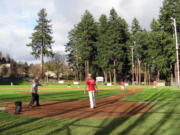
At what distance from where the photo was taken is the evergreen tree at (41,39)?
6303 centimetres

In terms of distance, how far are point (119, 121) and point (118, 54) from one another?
56487mm

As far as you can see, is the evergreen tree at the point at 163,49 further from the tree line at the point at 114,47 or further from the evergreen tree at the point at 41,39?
the evergreen tree at the point at 41,39

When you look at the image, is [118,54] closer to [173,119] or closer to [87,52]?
[87,52]

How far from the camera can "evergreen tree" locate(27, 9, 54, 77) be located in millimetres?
63031

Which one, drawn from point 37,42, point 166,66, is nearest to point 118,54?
point 166,66

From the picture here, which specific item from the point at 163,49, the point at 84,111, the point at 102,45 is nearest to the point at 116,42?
the point at 102,45

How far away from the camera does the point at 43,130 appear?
232 inches

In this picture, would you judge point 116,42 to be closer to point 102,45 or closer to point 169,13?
point 102,45

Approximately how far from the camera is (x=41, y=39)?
64.2m

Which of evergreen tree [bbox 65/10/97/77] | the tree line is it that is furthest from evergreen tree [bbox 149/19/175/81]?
evergreen tree [bbox 65/10/97/77]

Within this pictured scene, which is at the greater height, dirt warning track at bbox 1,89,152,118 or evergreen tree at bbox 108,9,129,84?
evergreen tree at bbox 108,9,129,84

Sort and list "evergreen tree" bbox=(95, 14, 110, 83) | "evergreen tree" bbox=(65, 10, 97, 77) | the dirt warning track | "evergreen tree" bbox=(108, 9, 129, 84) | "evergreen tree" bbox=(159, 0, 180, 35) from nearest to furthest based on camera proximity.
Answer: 1. the dirt warning track
2. "evergreen tree" bbox=(159, 0, 180, 35)
3. "evergreen tree" bbox=(108, 9, 129, 84)
4. "evergreen tree" bbox=(95, 14, 110, 83)
5. "evergreen tree" bbox=(65, 10, 97, 77)

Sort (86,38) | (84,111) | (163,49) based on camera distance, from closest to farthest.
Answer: (84,111) → (163,49) → (86,38)

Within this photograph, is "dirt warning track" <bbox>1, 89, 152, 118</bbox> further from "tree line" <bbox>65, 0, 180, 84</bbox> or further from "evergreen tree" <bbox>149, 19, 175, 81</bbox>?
"tree line" <bbox>65, 0, 180, 84</bbox>
